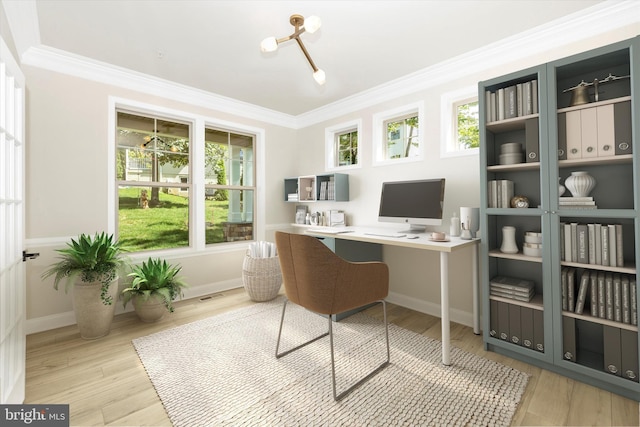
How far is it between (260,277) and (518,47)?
130 inches

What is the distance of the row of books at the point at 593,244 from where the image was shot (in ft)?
5.65

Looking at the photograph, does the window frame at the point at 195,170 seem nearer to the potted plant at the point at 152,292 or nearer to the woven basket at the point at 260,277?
the potted plant at the point at 152,292

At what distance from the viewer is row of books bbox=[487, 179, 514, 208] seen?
2170mm

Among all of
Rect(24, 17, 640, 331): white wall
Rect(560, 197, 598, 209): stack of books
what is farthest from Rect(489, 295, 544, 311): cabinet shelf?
Rect(560, 197, 598, 209): stack of books

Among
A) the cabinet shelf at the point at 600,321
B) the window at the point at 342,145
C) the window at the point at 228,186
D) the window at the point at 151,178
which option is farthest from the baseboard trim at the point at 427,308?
the window at the point at 151,178

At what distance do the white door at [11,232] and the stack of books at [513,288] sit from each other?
2930 millimetres

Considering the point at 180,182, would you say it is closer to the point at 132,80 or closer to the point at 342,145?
the point at 132,80

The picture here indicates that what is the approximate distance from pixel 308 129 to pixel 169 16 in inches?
98.0

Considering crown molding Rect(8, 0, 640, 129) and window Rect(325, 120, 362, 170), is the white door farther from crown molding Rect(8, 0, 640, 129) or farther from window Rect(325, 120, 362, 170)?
window Rect(325, 120, 362, 170)

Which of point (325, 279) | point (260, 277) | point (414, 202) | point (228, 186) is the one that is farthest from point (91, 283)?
point (414, 202)

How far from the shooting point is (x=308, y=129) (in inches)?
173

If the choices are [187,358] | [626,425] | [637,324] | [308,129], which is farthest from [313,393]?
[308,129]

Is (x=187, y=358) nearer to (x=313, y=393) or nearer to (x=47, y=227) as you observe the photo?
(x=313, y=393)

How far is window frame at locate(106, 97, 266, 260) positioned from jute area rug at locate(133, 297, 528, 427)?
1.28 m
